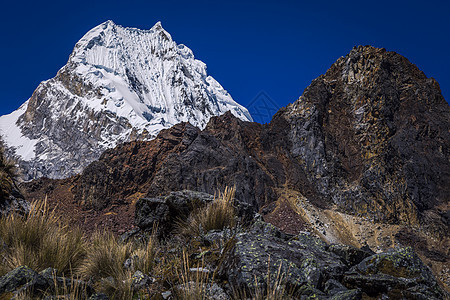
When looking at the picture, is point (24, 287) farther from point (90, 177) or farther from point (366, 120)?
point (366, 120)

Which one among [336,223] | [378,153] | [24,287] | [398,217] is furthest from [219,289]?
[378,153]

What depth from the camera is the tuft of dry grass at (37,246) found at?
341cm

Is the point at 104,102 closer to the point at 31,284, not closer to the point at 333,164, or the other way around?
the point at 333,164

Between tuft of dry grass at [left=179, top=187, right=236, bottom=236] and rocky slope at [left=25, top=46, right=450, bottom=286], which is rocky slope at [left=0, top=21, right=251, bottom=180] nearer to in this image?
rocky slope at [left=25, top=46, right=450, bottom=286]

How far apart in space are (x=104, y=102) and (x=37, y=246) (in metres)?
106

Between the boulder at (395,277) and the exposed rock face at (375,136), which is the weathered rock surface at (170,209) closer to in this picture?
the boulder at (395,277)

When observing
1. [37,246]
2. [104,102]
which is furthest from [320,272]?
[104,102]

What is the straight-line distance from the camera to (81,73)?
110m

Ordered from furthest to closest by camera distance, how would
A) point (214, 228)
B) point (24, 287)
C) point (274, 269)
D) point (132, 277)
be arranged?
point (214, 228) < point (132, 277) < point (274, 269) < point (24, 287)

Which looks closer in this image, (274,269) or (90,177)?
(274,269)

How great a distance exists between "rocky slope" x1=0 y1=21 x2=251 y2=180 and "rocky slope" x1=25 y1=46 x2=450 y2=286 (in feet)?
124

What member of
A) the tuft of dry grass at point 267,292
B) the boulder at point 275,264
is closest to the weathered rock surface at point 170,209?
the boulder at point 275,264

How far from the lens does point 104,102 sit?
329ft

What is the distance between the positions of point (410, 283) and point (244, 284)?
1.78m
